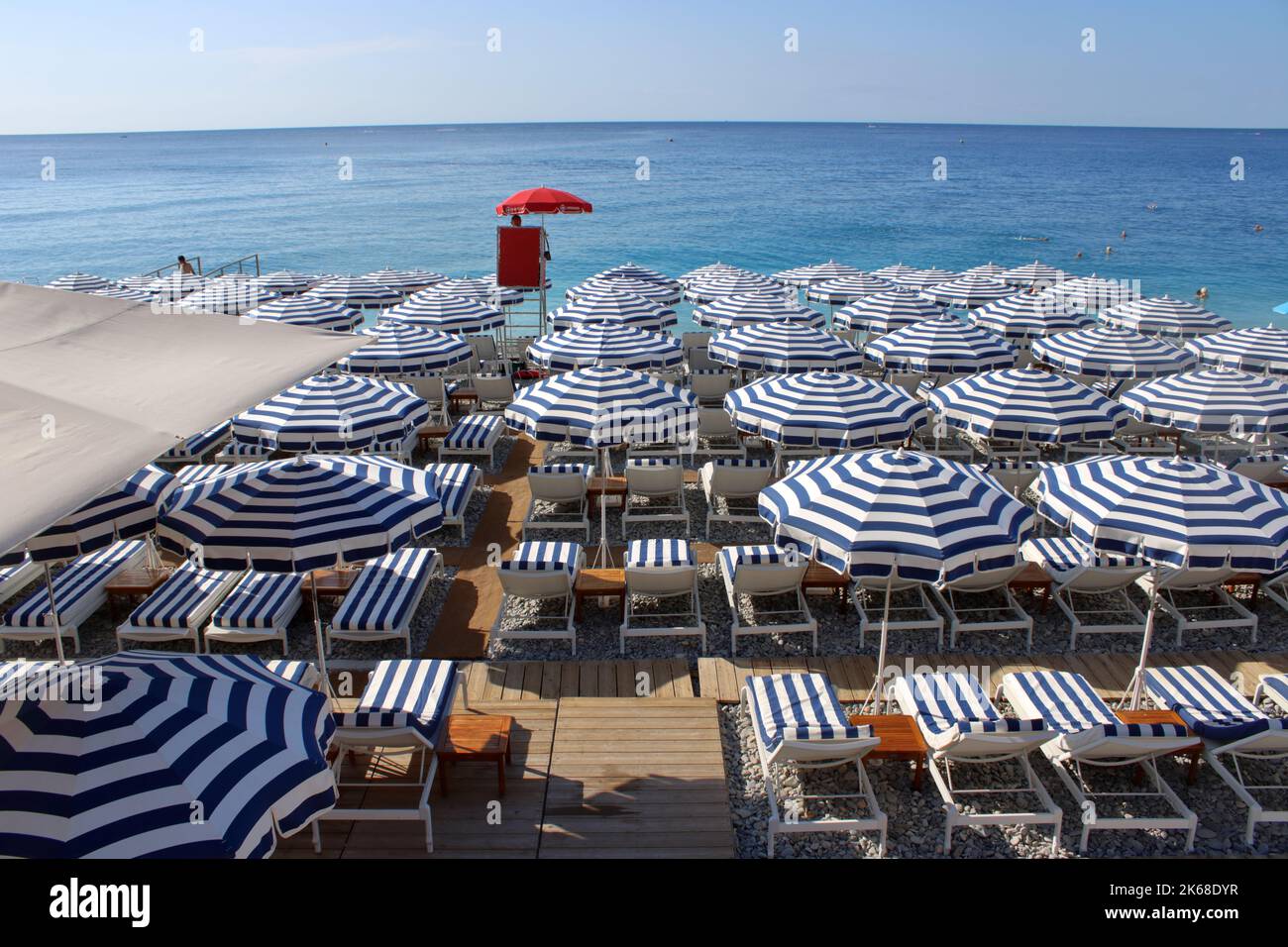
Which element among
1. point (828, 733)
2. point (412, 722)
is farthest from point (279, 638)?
point (828, 733)

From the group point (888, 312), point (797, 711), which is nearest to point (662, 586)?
point (797, 711)

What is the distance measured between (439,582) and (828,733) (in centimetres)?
474

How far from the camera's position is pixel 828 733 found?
5449mm

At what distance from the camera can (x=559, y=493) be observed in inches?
387

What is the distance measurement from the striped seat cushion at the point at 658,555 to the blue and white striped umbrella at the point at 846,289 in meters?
11.3

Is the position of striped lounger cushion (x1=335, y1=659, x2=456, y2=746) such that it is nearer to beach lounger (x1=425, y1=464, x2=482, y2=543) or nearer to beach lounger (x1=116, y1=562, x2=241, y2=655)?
beach lounger (x1=116, y1=562, x2=241, y2=655)

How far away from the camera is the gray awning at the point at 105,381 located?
3289mm

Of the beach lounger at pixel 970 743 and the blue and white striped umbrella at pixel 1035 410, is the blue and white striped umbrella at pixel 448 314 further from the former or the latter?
the beach lounger at pixel 970 743

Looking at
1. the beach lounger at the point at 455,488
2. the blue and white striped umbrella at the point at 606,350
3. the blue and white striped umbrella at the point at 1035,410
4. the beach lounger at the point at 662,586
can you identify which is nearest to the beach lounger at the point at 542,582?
the beach lounger at the point at 662,586

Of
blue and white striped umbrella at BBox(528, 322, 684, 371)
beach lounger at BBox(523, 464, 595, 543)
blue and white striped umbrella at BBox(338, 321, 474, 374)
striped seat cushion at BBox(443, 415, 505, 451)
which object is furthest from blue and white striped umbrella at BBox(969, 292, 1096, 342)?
blue and white striped umbrella at BBox(338, 321, 474, 374)

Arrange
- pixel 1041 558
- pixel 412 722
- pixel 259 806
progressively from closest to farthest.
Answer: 1. pixel 259 806
2. pixel 412 722
3. pixel 1041 558

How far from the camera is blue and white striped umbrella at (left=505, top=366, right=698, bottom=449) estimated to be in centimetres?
843

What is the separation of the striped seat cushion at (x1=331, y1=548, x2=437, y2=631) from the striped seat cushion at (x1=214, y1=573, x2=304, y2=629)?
1.58 feet
